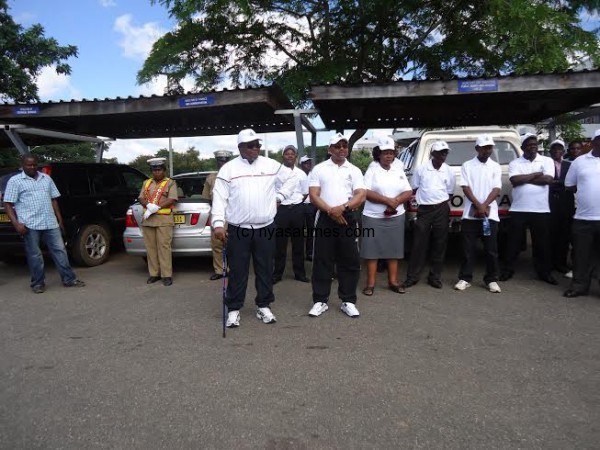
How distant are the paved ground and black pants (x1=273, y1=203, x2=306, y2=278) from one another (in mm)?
848

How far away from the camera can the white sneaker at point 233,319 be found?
414cm

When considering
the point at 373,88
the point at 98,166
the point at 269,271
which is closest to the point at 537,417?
the point at 269,271

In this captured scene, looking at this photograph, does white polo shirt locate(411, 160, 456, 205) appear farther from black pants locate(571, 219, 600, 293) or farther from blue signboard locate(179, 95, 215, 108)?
blue signboard locate(179, 95, 215, 108)

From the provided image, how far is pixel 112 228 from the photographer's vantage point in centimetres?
765

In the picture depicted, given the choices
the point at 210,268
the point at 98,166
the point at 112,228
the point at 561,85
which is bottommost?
the point at 210,268

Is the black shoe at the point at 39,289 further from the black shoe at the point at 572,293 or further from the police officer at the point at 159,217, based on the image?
the black shoe at the point at 572,293

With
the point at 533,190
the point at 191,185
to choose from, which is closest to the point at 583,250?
the point at 533,190

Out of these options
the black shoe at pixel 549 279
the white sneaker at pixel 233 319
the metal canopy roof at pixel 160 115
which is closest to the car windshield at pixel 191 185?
the metal canopy roof at pixel 160 115

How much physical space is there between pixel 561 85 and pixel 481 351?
4.55m

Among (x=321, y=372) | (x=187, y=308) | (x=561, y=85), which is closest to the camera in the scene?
(x=321, y=372)

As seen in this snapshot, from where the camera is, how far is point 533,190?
5.35 meters

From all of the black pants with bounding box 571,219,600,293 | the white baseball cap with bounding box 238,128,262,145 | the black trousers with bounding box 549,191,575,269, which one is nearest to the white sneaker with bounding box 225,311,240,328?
the white baseball cap with bounding box 238,128,262,145

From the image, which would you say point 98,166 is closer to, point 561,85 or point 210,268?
point 210,268

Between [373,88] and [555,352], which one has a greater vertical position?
[373,88]
